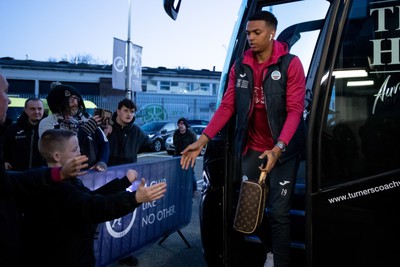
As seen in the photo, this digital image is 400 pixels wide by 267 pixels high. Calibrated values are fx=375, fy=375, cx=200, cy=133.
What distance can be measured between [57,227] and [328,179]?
149 cm

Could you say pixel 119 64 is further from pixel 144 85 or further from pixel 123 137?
pixel 144 85

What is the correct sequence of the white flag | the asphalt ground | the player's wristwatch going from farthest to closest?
the white flag
the asphalt ground
the player's wristwatch

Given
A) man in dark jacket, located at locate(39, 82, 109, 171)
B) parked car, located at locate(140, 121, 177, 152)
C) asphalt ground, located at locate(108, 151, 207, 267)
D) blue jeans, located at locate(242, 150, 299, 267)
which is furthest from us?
parked car, located at locate(140, 121, 177, 152)

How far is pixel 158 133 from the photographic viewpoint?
17109 millimetres

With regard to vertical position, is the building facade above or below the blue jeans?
above

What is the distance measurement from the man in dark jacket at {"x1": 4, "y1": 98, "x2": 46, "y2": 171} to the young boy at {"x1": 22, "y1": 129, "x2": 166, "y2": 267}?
2.45m

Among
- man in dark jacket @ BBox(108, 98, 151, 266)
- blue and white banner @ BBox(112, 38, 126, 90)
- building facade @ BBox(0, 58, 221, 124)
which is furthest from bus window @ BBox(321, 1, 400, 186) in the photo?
building facade @ BBox(0, 58, 221, 124)

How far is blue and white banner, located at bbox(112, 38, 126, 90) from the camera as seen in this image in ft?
34.1

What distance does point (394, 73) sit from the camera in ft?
6.86

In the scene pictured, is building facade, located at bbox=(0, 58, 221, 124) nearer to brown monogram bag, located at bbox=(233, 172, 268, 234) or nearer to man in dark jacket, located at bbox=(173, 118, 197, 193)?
man in dark jacket, located at bbox=(173, 118, 197, 193)

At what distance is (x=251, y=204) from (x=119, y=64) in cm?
901

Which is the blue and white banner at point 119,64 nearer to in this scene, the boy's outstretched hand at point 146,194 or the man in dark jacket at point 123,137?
the man in dark jacket at point 123,137

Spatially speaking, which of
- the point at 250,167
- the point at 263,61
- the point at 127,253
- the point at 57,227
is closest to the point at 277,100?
the point at 263,61

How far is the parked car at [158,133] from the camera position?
16.8m
